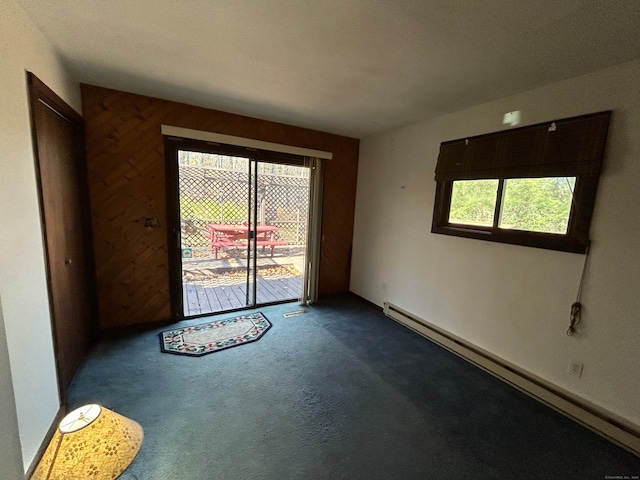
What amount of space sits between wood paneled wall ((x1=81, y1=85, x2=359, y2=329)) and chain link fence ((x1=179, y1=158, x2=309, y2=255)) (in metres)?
0.32

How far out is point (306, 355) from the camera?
2604 millimetres

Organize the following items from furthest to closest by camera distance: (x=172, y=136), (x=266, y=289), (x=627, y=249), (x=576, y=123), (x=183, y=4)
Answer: (x=266, y=289), (x=172, y=136), (x=576, y=123), (x=627, y=249), (x=183, y=4)

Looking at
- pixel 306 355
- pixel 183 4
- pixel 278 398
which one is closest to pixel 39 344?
pixel 278 398

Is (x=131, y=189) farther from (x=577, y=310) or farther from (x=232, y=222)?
(x=577, y=310)

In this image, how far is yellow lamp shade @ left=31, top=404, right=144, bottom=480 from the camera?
2.09 feet

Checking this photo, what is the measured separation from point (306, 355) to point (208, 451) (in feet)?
3.79

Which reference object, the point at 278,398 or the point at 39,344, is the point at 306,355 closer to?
the point at 278,398

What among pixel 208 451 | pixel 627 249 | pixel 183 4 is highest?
pixel 183 4

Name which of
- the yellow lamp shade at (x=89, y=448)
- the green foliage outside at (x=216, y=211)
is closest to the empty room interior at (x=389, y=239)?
the yellow lamp shade at (x=89, y=448)

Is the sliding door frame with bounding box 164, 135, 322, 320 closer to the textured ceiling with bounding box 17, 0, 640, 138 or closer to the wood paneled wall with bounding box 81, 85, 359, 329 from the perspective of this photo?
the wood paneled wall with bounding box 81, 85, 359, 329

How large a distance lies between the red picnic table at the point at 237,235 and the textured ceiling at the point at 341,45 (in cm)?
164

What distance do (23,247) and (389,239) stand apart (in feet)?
10.9

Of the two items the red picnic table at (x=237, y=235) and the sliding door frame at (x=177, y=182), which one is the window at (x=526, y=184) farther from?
the red picnic table at (x=237, y=235)

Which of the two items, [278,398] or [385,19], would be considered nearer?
[385,19]
